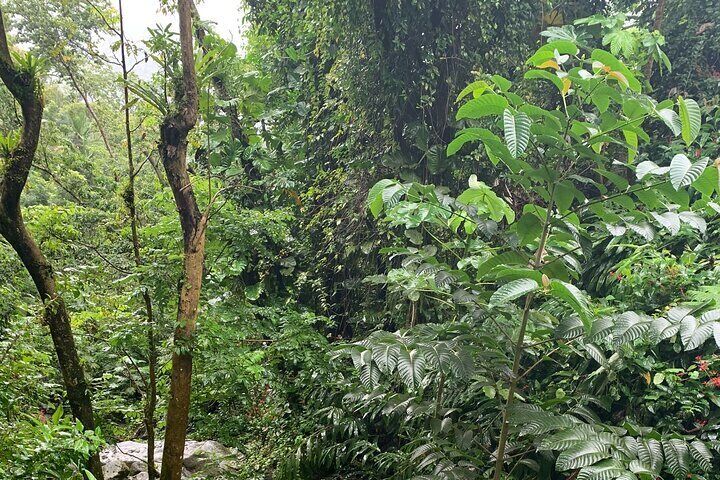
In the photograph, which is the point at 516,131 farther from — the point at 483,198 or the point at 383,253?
the point at 383,253

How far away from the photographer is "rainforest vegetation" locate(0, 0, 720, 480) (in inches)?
52.6

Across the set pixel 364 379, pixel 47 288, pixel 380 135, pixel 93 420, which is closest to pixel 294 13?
pixel 380 135

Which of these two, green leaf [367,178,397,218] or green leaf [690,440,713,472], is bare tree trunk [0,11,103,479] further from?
green leaf [690,440,713,472]

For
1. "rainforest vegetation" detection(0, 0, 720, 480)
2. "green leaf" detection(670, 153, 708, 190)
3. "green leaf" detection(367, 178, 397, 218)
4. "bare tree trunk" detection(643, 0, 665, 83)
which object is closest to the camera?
"green leaf" detection(670, 153, 708, 190)

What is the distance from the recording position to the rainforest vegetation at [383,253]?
134cm

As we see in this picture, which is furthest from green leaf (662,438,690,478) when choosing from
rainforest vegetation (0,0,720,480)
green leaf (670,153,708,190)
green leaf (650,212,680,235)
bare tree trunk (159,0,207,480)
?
bare tree trunk (159,0,207,480)

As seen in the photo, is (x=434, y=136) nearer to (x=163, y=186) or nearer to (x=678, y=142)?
(x=678, y=142)

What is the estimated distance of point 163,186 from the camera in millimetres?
3557

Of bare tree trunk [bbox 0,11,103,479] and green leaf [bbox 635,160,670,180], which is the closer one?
green leaf [bbox 635,160,670,180]

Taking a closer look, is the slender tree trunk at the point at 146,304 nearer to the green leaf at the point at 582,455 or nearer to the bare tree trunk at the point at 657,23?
the green leaf at the point at 582,455

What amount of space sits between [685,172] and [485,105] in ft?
1.55

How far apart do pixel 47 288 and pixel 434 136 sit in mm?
2633

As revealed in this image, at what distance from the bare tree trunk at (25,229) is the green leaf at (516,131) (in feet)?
6.80

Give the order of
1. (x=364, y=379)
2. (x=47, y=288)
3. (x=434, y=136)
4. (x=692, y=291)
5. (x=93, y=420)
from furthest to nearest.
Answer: (x=434, y=136)
(x=93, y=420)
(x=47, y=288)
(x=692, y=291)
(x=364, y=379)
